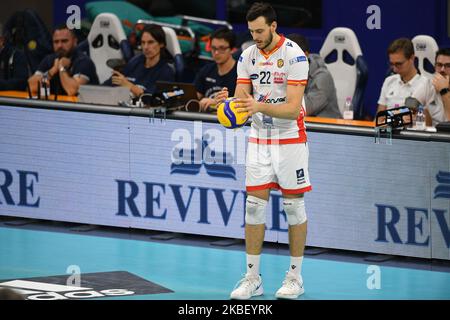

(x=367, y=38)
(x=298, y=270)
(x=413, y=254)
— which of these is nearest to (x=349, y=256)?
(x=413, y=254)

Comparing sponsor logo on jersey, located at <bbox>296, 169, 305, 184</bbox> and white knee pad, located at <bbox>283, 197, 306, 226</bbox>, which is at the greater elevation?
sponsor logo on jersey, located at <bbox>296, 169, 305, 184</bbox>

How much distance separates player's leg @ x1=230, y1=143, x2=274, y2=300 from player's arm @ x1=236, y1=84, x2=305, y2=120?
0.40m

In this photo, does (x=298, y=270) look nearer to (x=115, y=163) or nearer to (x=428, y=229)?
(x=428, y=229)

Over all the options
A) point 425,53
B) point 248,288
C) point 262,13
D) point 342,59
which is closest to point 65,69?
point 342,59

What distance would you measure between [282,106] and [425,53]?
4.83 meters

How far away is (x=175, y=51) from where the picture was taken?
44.2 ft

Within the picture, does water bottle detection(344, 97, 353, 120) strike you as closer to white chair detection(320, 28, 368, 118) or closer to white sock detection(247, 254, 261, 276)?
white chair detection(320, 28, 368, 118)

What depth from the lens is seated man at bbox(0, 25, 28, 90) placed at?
13.7m

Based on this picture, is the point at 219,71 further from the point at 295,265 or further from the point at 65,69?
the point at 295,265

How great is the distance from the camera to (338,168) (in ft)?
33.5

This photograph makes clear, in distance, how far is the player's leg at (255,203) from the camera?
8812 mm

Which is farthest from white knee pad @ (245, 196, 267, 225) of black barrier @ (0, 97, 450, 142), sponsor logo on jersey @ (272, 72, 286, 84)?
black barrier @ (0, 97, 450, 142)

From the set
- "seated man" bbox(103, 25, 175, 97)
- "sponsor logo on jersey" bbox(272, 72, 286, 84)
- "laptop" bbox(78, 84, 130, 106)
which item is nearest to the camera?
"sponsor logo on jersey" bbox(272, 72, 286, 84)

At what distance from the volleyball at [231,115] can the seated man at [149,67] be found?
3847mm
